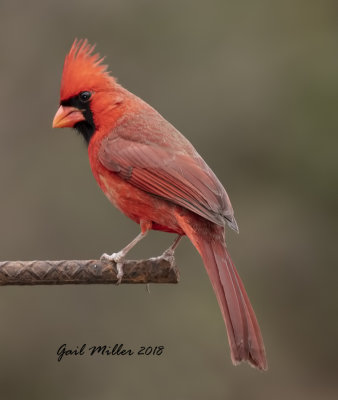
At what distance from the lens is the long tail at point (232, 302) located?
8.30ft

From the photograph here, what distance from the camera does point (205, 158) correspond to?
19.5 ft

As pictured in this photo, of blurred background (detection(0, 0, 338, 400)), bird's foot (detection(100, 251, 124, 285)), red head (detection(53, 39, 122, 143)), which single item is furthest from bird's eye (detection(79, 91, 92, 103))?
blurred background (detection(0, 0, 338, 400))

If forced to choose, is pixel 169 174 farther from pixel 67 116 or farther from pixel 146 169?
pixel 67 116

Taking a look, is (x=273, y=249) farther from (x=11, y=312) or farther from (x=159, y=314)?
(x=11, y=312)

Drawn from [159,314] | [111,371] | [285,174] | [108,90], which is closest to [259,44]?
[285,174]

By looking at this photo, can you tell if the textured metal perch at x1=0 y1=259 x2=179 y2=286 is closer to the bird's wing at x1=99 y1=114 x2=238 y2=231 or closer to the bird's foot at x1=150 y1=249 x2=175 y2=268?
the bird's foot at x1=150 y1=249 x2=175 y2=268

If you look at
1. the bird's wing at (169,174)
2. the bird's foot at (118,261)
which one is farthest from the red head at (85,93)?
the bird's foot at (118,261)

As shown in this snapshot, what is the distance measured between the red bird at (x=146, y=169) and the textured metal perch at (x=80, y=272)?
0.21 feet

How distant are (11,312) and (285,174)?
2149 mm

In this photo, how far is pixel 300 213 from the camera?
6031 millimetres

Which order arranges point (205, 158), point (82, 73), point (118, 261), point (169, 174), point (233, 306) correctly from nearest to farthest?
point (233, 306), point (118, 261), point (169, 174), point (82, 73), point (205, 158)

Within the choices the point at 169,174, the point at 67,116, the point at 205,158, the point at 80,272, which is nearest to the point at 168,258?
the point at 169,174

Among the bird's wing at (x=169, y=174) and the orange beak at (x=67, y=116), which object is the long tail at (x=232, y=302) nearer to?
the bird's wing at (x=169, y=174)

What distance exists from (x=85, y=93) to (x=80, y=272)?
0.90m
